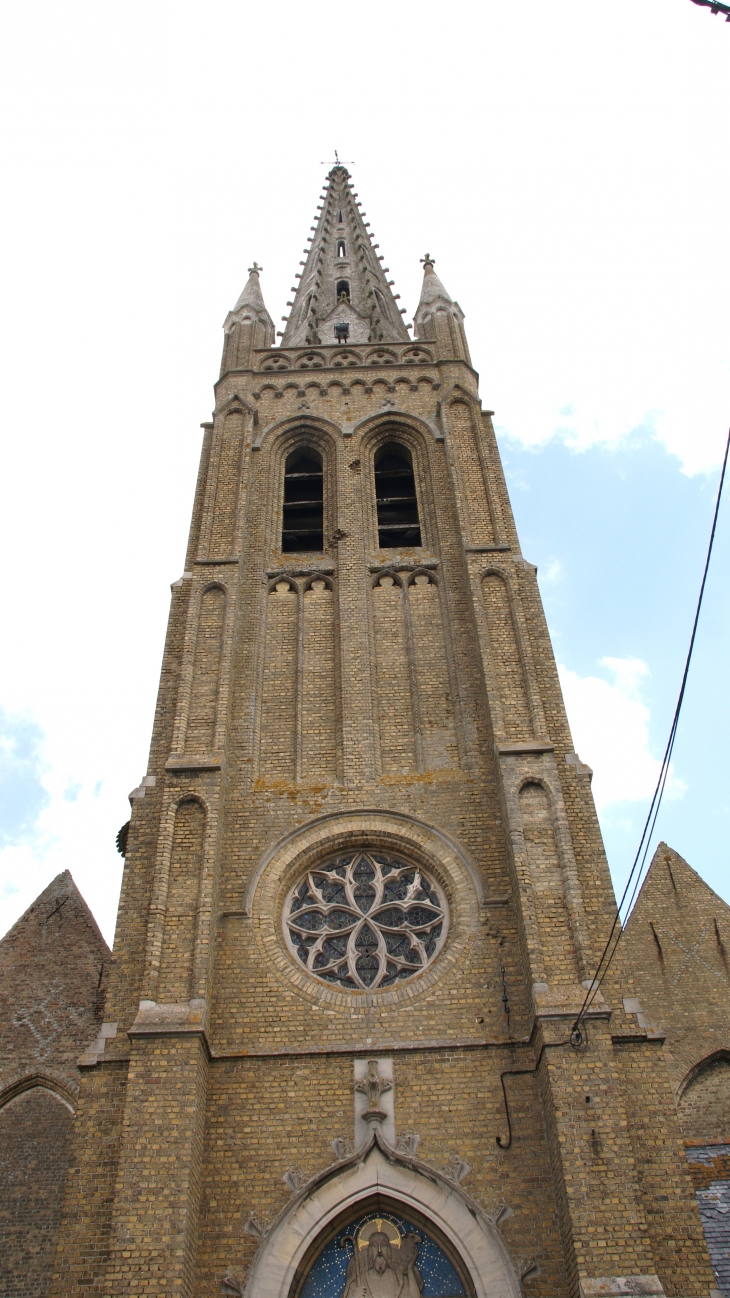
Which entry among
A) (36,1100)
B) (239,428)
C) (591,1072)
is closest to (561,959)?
(591,1072)

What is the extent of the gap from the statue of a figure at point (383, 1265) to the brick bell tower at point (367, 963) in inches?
0.9

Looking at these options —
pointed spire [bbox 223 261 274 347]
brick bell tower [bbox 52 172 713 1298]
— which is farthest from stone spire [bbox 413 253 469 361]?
brick bell tower [bbox 52 172 713 1298]

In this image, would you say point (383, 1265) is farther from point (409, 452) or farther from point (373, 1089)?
point (409, 452)

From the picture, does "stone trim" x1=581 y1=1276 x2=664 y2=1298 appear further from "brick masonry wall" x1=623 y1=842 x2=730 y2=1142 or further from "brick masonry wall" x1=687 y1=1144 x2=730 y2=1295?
"brick masonry wall" x1=623 y1=842 x2=730 y2=1142

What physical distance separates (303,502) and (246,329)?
612cm

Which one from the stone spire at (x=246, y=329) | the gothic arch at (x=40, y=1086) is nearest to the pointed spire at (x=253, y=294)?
the stone spire at (x=246, y=329)

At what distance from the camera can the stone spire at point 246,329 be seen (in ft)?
69.0

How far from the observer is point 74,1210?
9266mm

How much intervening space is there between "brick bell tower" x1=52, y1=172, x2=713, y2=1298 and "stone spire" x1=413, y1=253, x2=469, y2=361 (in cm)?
450

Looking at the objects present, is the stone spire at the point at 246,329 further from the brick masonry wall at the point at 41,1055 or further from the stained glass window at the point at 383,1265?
the stained glass window at the point at 383,1265

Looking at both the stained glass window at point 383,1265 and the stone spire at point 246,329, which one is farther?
the stone spire at point 246,329

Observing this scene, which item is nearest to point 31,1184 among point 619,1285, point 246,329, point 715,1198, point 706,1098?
point 619,1285

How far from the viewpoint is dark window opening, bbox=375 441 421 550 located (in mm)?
17500

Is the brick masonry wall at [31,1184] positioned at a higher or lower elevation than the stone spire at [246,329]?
lower
